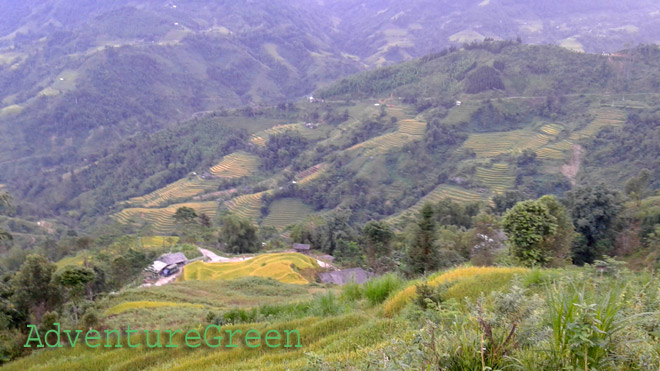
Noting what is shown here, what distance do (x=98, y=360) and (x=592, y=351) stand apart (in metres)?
5.33

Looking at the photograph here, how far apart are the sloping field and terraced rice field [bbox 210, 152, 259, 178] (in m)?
47.0

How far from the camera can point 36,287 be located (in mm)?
10742

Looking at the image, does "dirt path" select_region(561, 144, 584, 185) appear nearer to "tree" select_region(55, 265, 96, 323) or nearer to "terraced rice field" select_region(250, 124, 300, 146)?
"terraced rice field" select_region(250, 124, 300, 146)

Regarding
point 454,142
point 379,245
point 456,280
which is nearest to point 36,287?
Result: point 456,280

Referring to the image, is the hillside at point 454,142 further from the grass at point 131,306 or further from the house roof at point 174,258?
the grass at point 131,306

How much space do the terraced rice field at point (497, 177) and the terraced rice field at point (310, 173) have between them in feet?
82.3

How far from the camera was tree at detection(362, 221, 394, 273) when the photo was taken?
23047mm

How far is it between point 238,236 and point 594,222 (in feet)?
85.5

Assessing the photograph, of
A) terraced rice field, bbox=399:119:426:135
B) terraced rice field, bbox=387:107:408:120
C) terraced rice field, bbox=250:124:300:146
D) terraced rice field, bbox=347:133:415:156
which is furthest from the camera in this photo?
terraced rice field, bbox=250:124:300:146

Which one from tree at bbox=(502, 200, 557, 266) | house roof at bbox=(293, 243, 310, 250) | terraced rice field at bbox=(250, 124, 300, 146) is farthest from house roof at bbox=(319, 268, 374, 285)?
terraced rice field at bbox=(250, 124, 300, 146)

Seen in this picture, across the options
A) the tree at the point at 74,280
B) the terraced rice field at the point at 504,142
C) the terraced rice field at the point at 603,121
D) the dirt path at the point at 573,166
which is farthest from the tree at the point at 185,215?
the terraced rice field at the point at 603,121

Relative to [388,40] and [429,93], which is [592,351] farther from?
Result: [388,40]

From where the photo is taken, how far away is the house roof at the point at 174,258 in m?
25.4

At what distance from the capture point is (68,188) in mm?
76625
